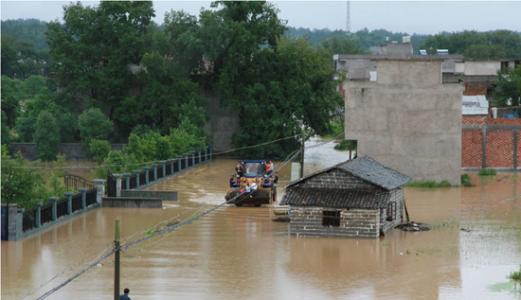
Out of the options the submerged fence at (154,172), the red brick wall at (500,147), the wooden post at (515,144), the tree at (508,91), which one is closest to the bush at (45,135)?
the submerged fence at (154,172)

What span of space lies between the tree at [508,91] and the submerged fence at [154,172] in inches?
893

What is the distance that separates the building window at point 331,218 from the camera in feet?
116

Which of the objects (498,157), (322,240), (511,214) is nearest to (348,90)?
(498,157)

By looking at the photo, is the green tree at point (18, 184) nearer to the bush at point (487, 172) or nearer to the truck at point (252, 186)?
the truck at point (252, 186)

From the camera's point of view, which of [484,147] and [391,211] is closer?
[391,211]

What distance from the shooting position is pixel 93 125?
64000 mm

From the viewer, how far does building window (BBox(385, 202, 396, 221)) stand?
122ft

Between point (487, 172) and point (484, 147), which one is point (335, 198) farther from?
point (484, 147)

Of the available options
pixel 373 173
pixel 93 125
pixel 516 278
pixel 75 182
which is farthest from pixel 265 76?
pixel 516 278

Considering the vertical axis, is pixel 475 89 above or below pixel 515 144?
above

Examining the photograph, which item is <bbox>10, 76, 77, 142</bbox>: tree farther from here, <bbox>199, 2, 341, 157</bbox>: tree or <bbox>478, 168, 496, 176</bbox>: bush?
<bbox>478, 168, 496, 176</bbox>: bush

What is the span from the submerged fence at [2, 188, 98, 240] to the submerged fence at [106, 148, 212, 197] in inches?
82.5

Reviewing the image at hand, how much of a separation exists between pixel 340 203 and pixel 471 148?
22.5 m

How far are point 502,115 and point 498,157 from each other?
1548cm
